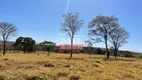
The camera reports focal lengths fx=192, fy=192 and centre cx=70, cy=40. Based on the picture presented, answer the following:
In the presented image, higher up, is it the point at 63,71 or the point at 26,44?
the point at 26,44

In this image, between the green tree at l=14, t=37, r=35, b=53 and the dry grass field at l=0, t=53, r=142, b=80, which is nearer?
the dry grass field at l=0, t=53, r=142, b=80

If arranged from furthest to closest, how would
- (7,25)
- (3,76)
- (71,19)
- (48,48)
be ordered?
1. (48,48)
2. (7,25)
3. (71,19)
4. (3,76)

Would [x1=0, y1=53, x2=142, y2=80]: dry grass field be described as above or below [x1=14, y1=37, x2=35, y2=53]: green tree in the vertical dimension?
below

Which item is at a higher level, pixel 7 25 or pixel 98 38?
pixel 7 25

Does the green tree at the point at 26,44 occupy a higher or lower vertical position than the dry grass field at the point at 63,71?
higher

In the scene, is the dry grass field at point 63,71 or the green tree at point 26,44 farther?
the green tree at point 26,44

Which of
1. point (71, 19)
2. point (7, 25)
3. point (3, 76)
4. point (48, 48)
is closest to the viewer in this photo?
point (3, 76)

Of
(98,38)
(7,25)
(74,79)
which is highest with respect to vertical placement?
(7,25)

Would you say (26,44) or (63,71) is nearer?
(63,71)

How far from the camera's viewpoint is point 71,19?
128 ft

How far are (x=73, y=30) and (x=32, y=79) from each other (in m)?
30.4

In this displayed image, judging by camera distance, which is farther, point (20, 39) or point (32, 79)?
point (20, 39)

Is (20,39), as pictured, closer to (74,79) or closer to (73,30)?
(73,30)

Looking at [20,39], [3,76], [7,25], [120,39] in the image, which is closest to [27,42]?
[20,39]
